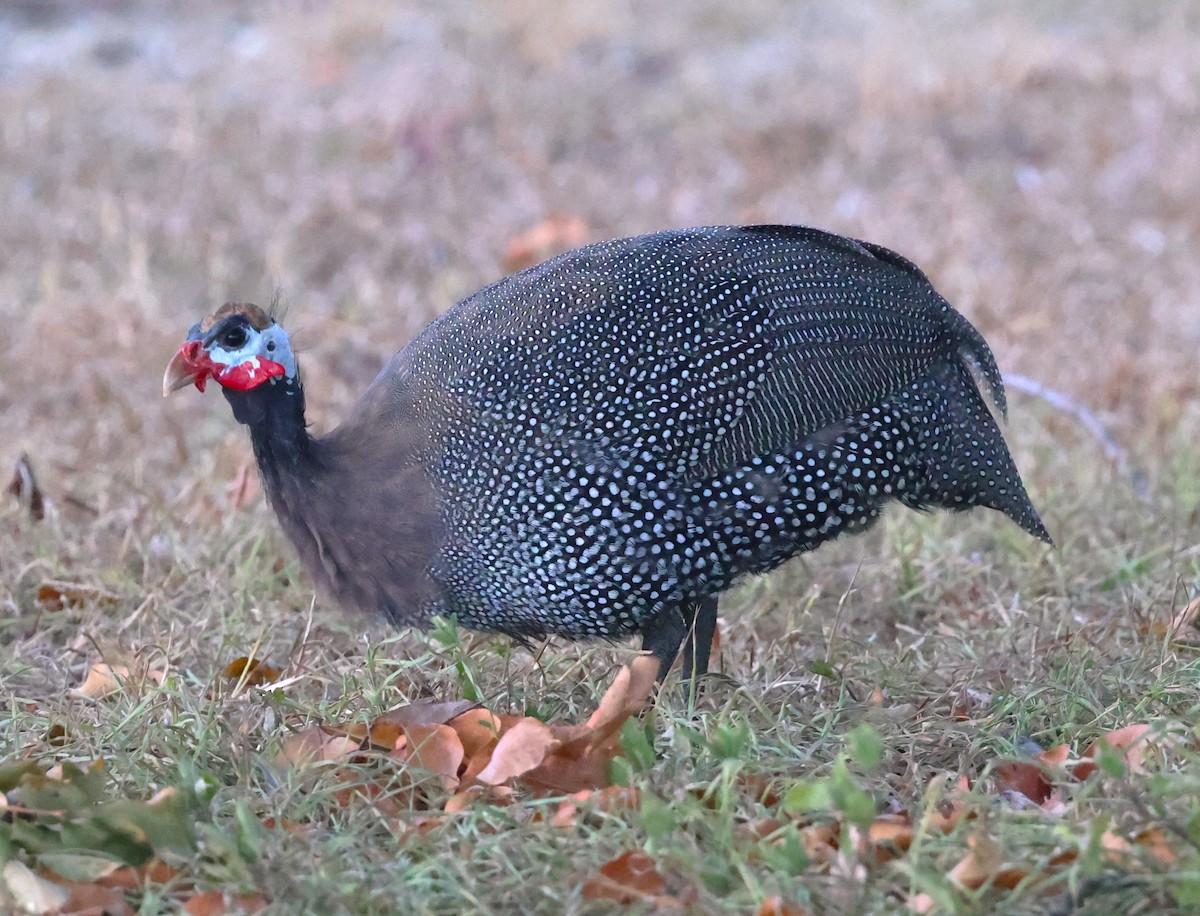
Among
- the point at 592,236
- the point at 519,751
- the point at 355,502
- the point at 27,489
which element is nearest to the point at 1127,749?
the point at 519,751

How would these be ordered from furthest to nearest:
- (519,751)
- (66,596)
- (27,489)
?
(27,489) → (66,596) → (519,751)

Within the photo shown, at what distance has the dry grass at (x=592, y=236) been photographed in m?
2.32

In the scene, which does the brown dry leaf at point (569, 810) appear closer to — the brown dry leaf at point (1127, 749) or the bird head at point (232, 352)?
the brown dry leaf at point (1127, 749)

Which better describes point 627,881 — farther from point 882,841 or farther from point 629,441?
point 629,441

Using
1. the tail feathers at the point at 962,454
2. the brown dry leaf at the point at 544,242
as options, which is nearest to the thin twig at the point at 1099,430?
the tail feathers at the point at 962,454

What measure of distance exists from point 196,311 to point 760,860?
12.5 feet

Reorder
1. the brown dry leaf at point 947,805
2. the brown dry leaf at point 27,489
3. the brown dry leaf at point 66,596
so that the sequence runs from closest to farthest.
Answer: the brown dry leaf at point 947,805, the brown dry leaf at point 66,596, the brown dry leaf at point 27,489

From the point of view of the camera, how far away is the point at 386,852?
220 centimetres

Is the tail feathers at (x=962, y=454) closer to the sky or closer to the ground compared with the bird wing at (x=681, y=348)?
closer to the ground

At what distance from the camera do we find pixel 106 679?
2.84m

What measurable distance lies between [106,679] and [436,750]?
0.78 m

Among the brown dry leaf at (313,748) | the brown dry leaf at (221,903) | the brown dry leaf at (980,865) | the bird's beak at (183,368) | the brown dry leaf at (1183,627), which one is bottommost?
the brown dry leaf at (1183,627)

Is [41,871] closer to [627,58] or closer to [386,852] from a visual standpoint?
[386,852]

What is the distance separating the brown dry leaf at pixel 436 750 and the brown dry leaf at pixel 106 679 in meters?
0.58
